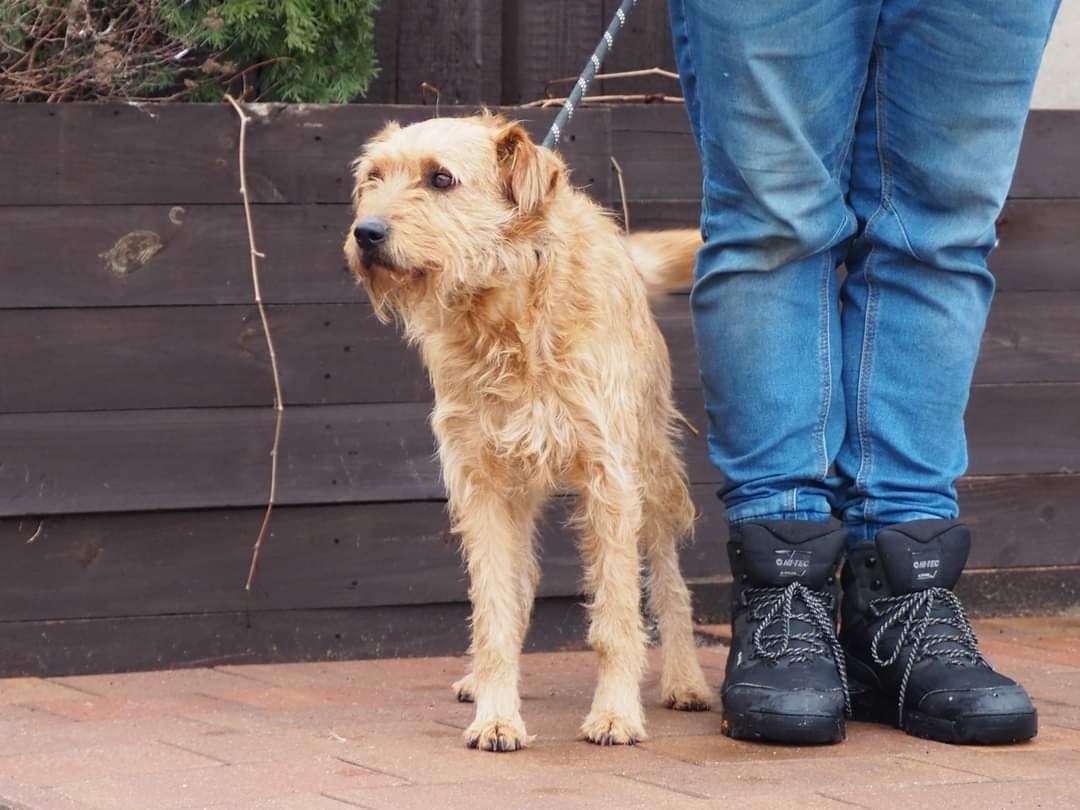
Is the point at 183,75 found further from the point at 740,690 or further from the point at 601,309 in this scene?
the point at 740,690

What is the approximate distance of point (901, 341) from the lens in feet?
10.5

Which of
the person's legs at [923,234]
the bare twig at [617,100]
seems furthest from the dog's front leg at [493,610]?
the bare twig at [617,100]

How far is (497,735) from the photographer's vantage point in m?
2.95

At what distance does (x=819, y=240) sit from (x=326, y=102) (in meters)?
1.60

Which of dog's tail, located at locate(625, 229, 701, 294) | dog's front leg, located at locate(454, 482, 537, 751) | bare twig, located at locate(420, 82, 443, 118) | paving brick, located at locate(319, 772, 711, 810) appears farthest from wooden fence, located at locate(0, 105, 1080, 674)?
paving brick, located at locate(319, 772, 711, 810)

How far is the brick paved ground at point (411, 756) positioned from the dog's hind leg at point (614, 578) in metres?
0.14

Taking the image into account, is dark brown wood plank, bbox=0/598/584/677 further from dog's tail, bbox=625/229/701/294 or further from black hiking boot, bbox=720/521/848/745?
black hiking boot, bbox=720/521/848/745

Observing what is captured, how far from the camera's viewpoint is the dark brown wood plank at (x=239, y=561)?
3834 mm

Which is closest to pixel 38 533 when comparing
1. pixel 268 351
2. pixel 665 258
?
pixel 268 351

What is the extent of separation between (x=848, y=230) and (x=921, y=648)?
82cm

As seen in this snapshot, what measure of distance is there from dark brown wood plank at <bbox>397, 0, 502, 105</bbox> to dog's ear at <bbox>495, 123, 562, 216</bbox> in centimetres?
135

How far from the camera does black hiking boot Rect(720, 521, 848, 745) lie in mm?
2941

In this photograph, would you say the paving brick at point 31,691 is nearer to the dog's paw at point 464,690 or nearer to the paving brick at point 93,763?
the paving brick at point 93,763

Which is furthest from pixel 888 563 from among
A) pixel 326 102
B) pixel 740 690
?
pixel 326 102
